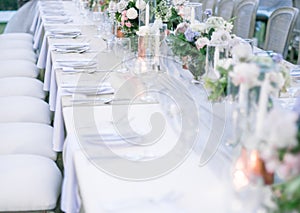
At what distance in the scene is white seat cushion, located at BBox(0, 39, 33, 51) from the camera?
4.90 metres

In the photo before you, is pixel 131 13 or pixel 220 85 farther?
pixel 131 13

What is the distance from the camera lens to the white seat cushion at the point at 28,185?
2.04 meters

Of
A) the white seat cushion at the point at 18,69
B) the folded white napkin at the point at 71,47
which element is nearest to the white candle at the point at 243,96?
the folded white napkin at the point at 71,47

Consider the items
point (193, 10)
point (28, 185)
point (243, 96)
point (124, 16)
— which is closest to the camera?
point (243, 96)

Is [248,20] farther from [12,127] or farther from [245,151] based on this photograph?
[245,151]

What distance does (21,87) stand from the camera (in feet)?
11.4

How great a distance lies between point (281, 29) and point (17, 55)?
228 centimetres

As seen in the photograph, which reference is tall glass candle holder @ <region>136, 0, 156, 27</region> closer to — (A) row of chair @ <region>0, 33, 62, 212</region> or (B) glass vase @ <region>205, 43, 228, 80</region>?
(B) glass vase @ <region>205, 43, 228, 80</region>

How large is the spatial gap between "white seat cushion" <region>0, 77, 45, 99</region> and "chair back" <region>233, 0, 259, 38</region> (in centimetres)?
173

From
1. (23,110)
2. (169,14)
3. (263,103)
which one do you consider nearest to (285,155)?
(263,103)

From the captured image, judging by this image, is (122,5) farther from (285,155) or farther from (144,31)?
(285,155)

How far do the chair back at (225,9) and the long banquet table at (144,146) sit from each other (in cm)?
210

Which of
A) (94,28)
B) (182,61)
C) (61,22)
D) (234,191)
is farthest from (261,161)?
(61,22)

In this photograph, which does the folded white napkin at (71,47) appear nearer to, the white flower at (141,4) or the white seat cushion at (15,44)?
the white flower at (141,4)
